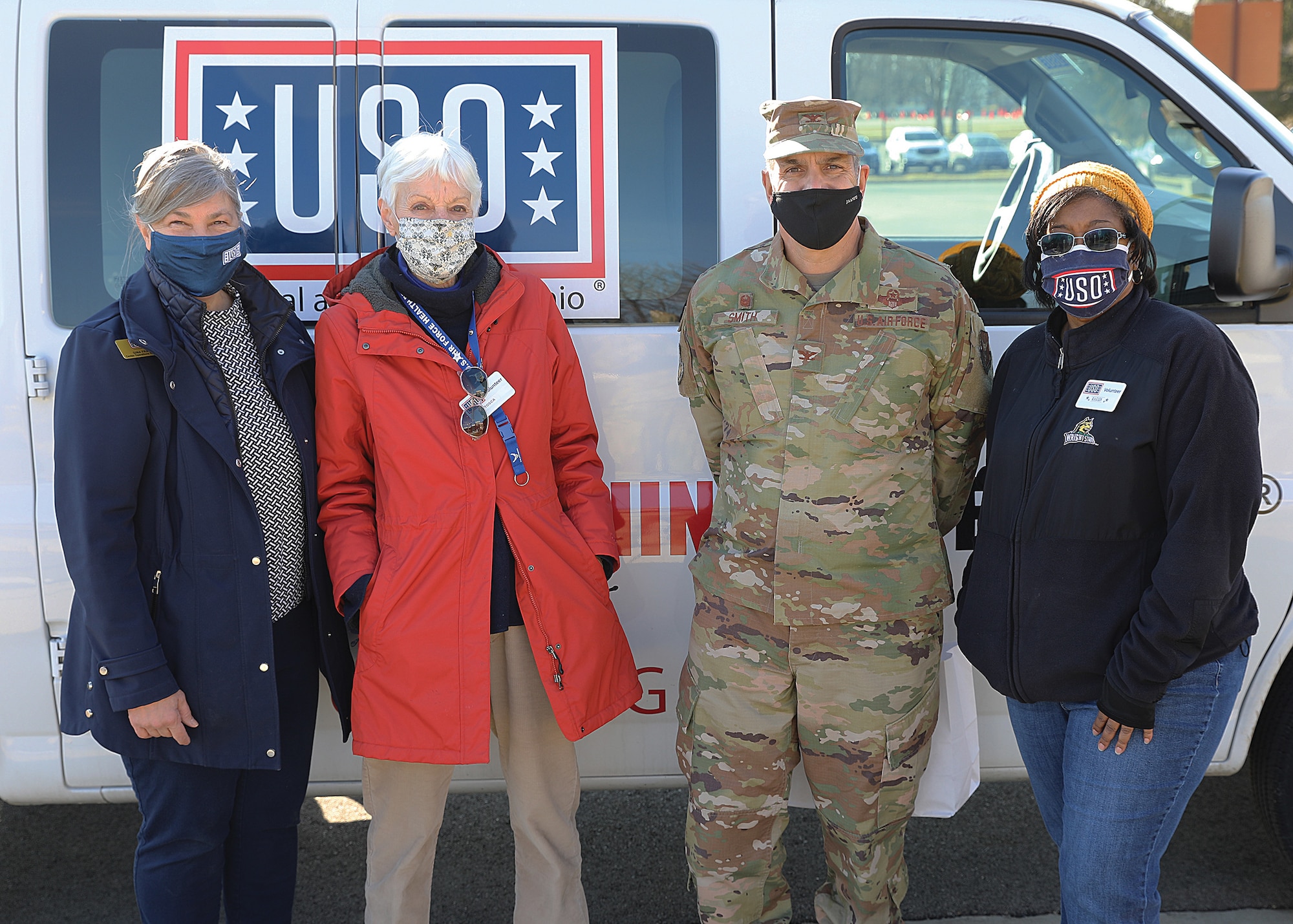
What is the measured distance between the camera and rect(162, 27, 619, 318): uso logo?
2.44 meters

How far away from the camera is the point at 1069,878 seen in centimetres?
196

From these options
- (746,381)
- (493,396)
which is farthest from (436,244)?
(746,381)

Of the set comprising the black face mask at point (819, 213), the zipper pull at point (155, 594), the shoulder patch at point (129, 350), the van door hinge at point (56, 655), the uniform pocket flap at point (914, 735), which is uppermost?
the black face mask at point (819, 213)

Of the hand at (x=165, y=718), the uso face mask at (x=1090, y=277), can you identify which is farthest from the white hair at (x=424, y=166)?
the uso face mask at (x=1090, y=277)

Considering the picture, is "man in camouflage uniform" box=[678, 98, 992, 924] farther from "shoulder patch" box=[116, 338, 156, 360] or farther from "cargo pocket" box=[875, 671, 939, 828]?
"shoulder patch" box=[116, 338, 156, 360]

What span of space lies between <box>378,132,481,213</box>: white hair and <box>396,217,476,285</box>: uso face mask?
0.21 feet

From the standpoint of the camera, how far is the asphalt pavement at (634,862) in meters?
2.89

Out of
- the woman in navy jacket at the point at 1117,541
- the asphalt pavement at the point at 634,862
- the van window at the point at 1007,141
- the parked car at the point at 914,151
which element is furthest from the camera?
the asphalt pavement at the point at 634,862

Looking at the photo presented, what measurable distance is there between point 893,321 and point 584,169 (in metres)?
0.85

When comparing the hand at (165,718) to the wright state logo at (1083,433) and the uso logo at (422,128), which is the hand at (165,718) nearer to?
the uso logo at (422,128)

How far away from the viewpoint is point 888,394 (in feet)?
6.95

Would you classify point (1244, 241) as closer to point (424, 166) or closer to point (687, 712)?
point (687, 712)

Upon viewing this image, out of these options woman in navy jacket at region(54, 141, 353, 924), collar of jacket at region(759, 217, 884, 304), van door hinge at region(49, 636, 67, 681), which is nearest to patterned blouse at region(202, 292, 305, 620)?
woman in navy jacket at region(54, 141, 353, 924)

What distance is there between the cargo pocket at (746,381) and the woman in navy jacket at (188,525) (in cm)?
89
